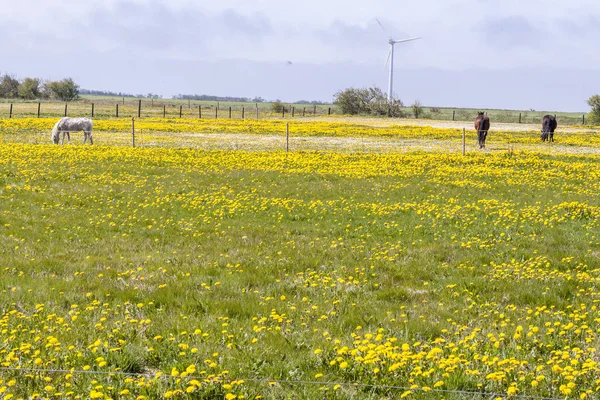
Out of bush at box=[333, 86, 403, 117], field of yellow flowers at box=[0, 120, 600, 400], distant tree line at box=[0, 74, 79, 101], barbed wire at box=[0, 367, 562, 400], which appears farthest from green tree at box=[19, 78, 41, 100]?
barbed wire at box=[0, 367, 562, 400]

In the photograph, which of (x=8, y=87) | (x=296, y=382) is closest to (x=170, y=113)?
(x=8, y=87)

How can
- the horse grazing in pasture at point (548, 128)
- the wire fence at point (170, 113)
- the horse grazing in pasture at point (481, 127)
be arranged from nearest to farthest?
1. the horse grazing in pasture at point (481, 127)
2. the horse grazing in pasture at point (548, 128)
3. the wire fence at point (170, 113)

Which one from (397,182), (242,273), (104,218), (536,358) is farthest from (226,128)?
(536,358)

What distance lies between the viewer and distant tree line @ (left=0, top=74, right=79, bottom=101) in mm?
111062

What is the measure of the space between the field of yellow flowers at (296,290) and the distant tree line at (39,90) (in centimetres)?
9932

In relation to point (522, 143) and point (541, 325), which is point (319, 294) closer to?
point (541, 325)

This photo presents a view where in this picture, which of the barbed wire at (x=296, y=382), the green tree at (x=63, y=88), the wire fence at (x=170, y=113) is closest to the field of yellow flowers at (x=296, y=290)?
the barbed wire at (x=296, y=382)

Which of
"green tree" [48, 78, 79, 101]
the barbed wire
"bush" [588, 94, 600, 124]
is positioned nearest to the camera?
the barbed wire

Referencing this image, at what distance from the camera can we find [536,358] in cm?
627

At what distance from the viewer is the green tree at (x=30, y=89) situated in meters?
114

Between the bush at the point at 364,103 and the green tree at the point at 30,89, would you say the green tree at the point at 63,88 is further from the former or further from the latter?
the bush at the point at 364,103

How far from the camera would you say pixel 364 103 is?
323ft

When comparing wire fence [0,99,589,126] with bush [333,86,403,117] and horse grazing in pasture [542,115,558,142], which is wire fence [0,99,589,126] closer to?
bush [333,86,403,117]

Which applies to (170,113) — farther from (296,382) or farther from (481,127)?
(296,382)
